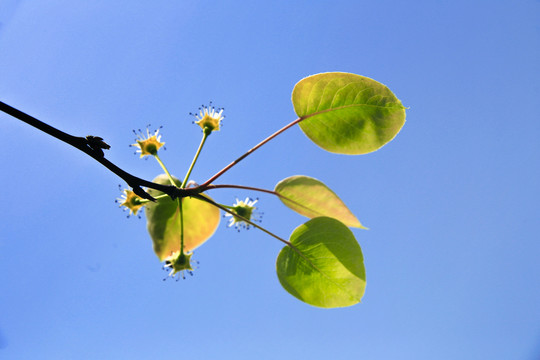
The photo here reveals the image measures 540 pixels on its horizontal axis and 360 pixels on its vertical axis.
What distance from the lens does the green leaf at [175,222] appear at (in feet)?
4.49

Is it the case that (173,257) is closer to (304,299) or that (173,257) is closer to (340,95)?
(304,299)

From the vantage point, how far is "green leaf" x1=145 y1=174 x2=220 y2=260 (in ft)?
4.49

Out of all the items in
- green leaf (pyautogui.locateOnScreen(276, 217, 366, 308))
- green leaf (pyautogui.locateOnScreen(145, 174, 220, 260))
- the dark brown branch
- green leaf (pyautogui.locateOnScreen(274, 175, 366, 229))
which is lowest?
green leaf (pyautogui.locateOnScreen(276, 217, 366, 308))

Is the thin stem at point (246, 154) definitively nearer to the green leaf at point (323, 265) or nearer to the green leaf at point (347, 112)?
the green leaf at point (347, 112)

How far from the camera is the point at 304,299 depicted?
45.1 inches

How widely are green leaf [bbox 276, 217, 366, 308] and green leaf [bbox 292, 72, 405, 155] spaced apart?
0.88 feet

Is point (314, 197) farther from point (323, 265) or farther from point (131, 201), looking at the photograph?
point (131, 201)

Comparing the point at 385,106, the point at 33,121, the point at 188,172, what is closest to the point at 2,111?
the point at 33,121

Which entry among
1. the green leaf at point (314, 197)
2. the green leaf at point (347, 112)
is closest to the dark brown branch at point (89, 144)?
the green leaf at point (314, 197)

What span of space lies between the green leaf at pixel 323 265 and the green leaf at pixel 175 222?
34 cm

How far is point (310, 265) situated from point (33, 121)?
826 mm

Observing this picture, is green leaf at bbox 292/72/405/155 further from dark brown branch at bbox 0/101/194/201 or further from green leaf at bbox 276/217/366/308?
dark brown branch at bbox 0/101/194/201

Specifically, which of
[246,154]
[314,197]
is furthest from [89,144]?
[314,197]

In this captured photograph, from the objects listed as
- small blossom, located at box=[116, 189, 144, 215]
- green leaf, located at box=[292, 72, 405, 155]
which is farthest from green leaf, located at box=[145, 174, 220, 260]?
green leaf, located at box=[292, 72, 405, 155]
